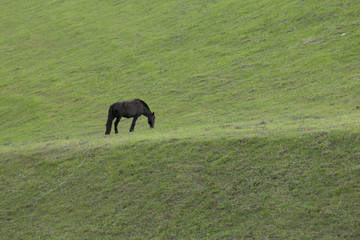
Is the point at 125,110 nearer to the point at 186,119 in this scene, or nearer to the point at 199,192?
the point at 186,119

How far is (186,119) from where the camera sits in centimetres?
2741

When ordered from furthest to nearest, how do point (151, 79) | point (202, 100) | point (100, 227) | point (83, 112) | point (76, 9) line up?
point (76, 9), point (151, 79), point (83, 112), point (202, 100), point (100, 227)

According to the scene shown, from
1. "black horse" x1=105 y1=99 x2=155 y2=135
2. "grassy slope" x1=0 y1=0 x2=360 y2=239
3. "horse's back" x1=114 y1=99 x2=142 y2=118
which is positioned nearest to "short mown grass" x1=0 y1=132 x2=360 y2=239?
"grassy slope" x1=0 y1=0 x2=360 y2=239

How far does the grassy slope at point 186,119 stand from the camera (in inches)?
473

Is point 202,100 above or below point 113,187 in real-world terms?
below

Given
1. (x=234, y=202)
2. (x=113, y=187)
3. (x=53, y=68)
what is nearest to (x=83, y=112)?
(x=53, y=68)

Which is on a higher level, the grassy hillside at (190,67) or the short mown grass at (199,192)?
the short mown grass at (199,192)

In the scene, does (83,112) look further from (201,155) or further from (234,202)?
(234,202)

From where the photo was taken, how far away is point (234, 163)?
535 inches

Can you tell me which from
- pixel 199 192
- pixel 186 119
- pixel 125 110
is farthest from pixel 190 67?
pixel 199 192

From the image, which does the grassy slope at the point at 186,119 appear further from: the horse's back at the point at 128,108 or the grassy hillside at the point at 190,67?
the horse's back at the point at 128,108

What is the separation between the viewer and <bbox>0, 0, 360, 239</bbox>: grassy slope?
12016 millimetres

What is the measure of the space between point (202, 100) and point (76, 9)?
43.2m

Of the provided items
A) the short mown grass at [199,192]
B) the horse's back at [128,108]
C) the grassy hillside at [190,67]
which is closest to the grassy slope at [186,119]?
the short mown grass at [199,192]
